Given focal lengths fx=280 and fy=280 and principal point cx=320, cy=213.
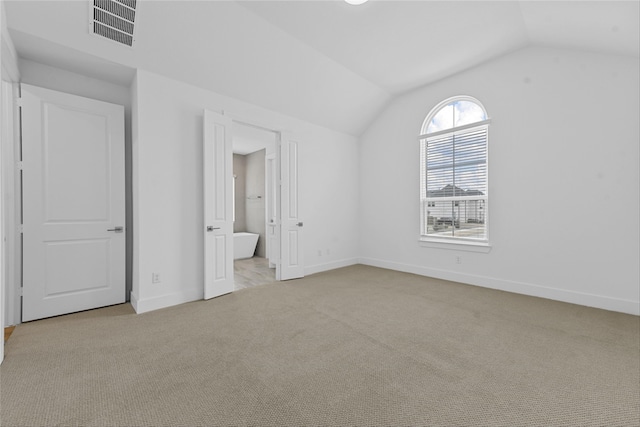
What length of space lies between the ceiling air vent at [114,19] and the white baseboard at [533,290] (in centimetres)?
487

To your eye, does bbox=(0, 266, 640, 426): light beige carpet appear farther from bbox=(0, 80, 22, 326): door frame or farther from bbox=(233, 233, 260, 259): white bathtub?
bbox=(233, 233, 260, 259): white bathtub

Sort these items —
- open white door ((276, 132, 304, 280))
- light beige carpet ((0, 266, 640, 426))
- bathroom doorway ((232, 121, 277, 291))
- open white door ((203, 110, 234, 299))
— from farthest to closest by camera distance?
bathroom doorway ((232, 121, 277, 291)) → open white door ((276, 132, 304, 280)) → open white door ((203, 110, 234, 299)) → light beige carpet ((0, 266, 640, 426))

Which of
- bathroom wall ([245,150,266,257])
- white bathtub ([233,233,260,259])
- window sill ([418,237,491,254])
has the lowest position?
white bathtub ([233,233,260,259])

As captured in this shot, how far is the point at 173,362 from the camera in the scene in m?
2.05

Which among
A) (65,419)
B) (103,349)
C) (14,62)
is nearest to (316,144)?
(14,62)

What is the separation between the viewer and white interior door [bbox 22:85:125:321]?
2.84m

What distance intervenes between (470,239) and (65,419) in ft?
15.2

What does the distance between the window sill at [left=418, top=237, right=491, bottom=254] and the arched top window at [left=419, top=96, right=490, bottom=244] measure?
5 centimetres

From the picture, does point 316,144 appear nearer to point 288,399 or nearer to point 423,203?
point 423,203

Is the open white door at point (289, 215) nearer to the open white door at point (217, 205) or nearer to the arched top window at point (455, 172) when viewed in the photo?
the open white door at point (217, 205)

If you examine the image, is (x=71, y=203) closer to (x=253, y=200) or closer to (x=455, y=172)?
(x=253, y=200)

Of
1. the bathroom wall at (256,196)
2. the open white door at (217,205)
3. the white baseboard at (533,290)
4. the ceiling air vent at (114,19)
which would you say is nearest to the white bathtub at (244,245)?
the bathroom wall at (256,196)

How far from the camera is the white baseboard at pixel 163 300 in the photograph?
10.0 ft

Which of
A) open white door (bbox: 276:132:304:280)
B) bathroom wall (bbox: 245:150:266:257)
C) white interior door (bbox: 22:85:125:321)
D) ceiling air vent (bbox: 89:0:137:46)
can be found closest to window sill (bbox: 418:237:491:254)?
open white door (bbox: 276:132:304:280)
